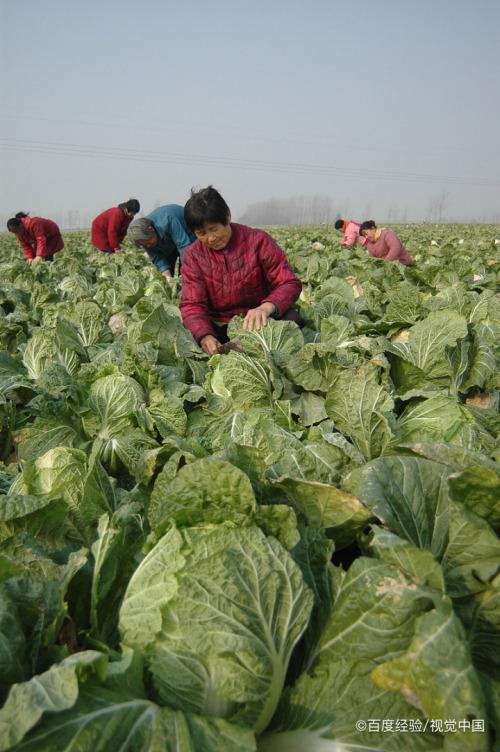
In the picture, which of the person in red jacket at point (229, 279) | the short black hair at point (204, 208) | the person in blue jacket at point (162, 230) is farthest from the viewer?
the person in blue jacket at point (162, 230)

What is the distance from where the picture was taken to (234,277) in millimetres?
4848

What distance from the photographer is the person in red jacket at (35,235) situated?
12102 millimetres

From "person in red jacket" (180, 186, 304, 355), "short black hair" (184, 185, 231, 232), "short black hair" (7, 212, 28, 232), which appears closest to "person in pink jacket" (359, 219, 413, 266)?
"person in red jacket" (180, 186, 304, 355)

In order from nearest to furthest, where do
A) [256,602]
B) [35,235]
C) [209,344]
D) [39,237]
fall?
1. [256,602]
2. [209,344]
3. [39,237]
4. [35,235]

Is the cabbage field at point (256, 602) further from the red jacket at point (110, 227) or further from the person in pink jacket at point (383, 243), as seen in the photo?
the red jacket at point (110, 227)

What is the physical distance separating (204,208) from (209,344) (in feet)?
3.50

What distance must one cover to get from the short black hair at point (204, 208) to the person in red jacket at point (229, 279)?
0.05 meters

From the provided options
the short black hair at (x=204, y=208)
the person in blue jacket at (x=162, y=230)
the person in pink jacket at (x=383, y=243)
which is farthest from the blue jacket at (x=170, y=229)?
the person in pink jacket at (x=383, y=243)

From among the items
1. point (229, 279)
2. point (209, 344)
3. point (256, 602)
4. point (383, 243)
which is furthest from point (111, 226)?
point (256, 602)

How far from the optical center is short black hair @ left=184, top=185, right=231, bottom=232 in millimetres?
4230

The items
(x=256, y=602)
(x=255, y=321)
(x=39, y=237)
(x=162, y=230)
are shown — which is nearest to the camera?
(x=256, y=602)

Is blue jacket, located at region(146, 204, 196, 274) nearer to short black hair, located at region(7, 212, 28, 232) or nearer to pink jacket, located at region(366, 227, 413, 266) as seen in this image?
pink jacket, located at region(366, 227, 413, 266)

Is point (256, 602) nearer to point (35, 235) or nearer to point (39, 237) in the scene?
point (39, 237)

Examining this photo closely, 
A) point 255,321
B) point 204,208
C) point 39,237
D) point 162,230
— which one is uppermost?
point 204,208
